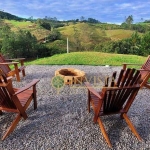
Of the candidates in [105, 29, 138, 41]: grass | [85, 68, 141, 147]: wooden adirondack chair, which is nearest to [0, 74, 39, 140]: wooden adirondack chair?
[85, 68, 141, 147]: wooden adirondack chair

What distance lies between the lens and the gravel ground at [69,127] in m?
2.46

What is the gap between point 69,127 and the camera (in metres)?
2.82

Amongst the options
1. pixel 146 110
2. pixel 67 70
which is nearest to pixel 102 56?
pixel 67 70

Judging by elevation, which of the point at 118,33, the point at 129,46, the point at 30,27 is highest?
the point at 30,27

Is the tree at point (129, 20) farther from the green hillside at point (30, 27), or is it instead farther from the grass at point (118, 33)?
the green hillside at point (30, 27)

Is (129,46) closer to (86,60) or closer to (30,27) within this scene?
(86,60)

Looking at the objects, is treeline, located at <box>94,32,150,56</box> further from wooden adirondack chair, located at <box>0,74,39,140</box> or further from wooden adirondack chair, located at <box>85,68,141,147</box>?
wooden adirondack chair, located at <box>0,74,39,140</box>

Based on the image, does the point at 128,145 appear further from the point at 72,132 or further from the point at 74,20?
the point at 74,20

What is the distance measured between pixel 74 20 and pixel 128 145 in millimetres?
24240

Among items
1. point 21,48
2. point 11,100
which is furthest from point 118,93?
point 21,48

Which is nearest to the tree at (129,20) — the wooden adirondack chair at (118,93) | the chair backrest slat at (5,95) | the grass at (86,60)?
the grass at (86,60)

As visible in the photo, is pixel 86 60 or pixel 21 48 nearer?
pixel 86 60

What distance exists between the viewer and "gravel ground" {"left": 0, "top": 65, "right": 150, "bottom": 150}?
2.46 m

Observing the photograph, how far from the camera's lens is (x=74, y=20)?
995 inches
